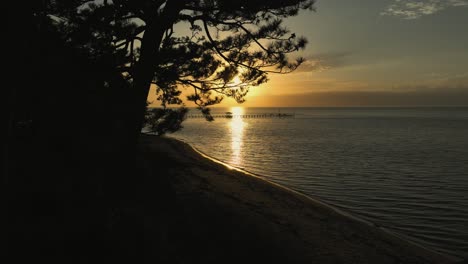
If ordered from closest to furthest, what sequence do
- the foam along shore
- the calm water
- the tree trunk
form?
the foam along shore → the tree trunk → the calm water

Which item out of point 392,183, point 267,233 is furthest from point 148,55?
point 392,183

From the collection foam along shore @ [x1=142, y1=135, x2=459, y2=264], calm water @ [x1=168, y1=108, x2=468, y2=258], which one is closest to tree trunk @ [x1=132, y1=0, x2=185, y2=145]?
foam along shore @ [x1=142, y1=135, x2=459, y2=264]

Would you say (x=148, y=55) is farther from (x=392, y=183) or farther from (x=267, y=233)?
(x=392, y=183)

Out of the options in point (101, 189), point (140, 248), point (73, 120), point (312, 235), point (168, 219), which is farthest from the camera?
point (312, 235)

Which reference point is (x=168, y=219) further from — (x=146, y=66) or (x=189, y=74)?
(x=189, y=74)

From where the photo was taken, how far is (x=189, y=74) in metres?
8.84

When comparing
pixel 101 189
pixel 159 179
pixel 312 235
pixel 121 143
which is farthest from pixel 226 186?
pixel 101 189

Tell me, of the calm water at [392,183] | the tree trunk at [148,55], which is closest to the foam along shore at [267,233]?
the calm water at [392,183]

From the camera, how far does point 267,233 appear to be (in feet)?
24.6

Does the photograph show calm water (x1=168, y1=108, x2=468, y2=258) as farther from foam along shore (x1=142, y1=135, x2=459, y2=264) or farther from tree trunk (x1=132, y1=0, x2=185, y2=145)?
tree trunk (x1=132, y1=0, x2=185, y2=145)

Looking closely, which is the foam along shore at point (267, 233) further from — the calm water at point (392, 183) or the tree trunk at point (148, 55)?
the tree trunk at point (148, 55)

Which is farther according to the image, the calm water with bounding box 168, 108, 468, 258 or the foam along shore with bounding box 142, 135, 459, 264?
the calm water with bounding box 168, 108, 468, 258

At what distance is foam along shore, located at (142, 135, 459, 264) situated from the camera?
6.26m

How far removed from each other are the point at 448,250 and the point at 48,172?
10.0 metres
